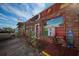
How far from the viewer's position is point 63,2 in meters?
1.53

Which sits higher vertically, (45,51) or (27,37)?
(27,37)

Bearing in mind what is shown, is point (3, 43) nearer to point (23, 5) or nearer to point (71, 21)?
point (23, 5)

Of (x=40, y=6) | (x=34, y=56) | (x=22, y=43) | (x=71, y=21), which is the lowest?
(x=34, y=56)

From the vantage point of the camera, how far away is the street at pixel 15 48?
1530mm

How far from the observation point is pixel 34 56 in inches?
60.2

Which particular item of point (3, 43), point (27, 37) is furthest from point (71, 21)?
point (3, 43)

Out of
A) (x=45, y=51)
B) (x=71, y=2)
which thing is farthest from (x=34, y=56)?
(x=71, y=2)

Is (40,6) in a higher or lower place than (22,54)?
higher

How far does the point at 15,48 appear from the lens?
1.55 meters

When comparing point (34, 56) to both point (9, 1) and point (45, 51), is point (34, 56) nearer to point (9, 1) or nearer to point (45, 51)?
point (45, 51)

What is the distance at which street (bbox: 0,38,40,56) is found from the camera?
1.53 m

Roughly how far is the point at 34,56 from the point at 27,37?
0.63 ft

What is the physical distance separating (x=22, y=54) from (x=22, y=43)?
104 mm

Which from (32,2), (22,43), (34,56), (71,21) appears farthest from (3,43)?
(71,21)
